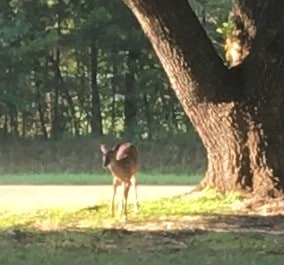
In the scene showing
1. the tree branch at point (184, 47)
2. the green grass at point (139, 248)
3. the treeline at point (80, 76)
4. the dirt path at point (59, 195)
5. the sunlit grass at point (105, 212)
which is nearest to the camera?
the green grass at point (139, 248)

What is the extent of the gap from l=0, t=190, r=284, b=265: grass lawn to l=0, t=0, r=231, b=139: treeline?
20.2 m

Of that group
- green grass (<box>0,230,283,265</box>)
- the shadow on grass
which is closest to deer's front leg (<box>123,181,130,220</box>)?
the shadow on grass

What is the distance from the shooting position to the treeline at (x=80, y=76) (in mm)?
32875

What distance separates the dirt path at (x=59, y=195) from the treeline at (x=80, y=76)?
42.3ft

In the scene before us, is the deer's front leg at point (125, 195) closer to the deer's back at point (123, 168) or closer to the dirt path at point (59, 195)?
the deer's back at point (123, 168)

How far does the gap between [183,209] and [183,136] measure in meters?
20.7

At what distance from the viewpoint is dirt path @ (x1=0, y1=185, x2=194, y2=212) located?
14.5 m

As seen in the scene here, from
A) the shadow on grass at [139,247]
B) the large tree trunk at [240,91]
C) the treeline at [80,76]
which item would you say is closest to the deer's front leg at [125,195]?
the shadow on grass at [139,247]

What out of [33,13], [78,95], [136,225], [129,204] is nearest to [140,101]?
[78,95]

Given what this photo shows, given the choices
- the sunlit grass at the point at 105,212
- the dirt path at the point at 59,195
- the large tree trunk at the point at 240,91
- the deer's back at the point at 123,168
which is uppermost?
the large tree trunk at the point at 240,91

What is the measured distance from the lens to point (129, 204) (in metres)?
13.2

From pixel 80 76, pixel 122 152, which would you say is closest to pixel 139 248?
pixel 122 152

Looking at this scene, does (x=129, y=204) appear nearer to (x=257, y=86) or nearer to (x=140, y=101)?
(x=257, y=86)

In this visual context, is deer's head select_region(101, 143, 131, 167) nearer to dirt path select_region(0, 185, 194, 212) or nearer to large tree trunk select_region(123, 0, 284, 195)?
large tree trunk select_region(123, 0, 284, 195)
